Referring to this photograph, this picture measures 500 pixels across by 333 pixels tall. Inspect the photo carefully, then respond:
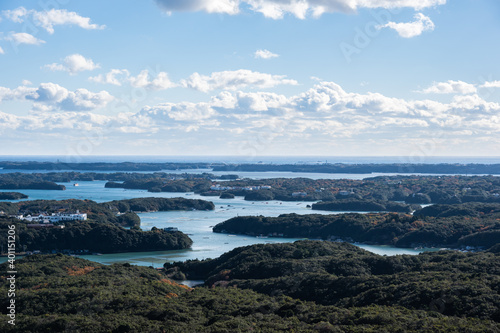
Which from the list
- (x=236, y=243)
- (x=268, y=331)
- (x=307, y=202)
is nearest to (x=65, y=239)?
(x=236, y=243)

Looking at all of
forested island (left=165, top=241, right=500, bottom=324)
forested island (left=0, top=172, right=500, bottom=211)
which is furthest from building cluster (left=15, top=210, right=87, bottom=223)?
Answer: forested island (left=0, top=172, right=500, bottom=211)

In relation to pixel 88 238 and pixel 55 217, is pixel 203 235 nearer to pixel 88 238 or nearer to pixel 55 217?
pixel 88 238

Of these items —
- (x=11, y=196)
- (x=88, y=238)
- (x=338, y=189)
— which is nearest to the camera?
(x=88, y=238)

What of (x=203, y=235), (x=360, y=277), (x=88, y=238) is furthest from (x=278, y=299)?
(x=203, y=235)

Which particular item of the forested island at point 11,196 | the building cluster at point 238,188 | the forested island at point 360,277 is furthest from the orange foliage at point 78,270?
the building cluster at point 238,188

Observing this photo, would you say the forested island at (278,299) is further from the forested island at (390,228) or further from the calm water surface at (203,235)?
the forested island at (390,228)
